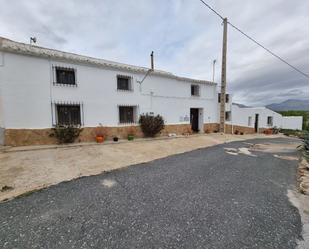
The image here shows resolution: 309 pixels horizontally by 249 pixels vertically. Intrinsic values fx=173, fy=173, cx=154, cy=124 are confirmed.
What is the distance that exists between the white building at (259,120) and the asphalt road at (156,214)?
15.5 m

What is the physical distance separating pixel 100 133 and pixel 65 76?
399cm

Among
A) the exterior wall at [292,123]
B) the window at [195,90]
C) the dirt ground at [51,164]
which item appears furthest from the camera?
the exterior wall at [292,123]

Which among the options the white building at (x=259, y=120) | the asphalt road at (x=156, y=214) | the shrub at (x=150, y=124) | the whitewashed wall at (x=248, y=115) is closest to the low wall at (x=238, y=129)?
the white building at (x=259, y=120)

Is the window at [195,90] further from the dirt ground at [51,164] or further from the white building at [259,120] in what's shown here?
the dirt ground at [51,164]

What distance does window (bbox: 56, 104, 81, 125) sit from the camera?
10.2m

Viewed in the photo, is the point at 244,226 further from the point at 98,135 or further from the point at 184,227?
the point at 98,135

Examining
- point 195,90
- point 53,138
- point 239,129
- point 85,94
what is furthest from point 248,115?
point 53,138

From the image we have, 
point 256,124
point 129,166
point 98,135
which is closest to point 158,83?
point 98,135

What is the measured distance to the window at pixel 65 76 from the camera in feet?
32.9

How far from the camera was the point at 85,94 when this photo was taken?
10.7m

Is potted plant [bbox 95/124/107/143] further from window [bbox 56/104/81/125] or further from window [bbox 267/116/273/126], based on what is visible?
window [bbox 267/116/273/126]

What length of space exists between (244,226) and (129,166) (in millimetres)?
4062

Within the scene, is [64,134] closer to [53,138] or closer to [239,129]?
[53,138]

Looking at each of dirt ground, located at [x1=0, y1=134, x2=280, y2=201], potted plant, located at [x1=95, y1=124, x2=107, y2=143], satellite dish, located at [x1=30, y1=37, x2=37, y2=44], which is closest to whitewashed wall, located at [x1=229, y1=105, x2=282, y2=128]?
potted plant, located at [x1=95, y1=124, x2=107, y2=143]
